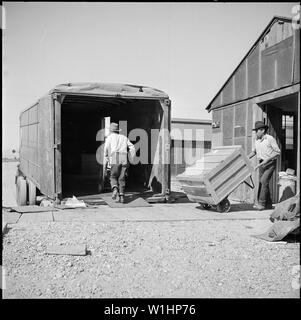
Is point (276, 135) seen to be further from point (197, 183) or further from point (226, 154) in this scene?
point (197, 183)

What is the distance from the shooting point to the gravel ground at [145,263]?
159 inches

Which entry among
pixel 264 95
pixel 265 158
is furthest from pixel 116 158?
pixel 264 95

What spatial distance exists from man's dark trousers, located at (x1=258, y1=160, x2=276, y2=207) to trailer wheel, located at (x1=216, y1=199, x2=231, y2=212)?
1025 mm

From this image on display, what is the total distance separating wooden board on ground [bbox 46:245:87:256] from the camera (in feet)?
16.4

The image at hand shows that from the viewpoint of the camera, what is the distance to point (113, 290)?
3996 mm

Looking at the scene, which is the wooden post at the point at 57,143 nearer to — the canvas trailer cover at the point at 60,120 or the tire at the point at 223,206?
the canvas trailer cover at the point at 60,120

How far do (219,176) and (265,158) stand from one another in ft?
4.84

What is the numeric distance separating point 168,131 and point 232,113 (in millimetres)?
2761

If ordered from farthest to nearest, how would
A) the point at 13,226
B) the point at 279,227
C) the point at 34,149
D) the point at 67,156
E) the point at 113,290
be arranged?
1. the point at 67,156
2. the point at 34,149
3. the point at 13,226
4. the point at 279,227
5. the point at 113,290

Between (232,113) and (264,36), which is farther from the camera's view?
(232,113)

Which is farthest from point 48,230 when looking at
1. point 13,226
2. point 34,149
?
point 34,149

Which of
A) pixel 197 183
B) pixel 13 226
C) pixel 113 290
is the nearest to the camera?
pixel 113 290

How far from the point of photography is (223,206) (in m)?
8.38

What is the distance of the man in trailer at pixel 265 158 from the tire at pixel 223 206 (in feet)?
3.31
